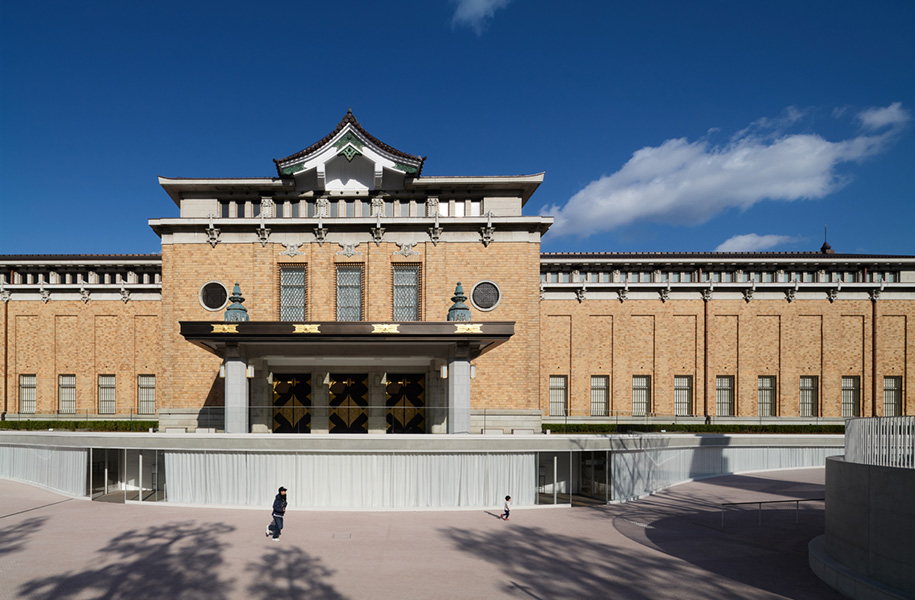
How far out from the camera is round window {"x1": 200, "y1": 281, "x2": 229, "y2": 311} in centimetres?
3017

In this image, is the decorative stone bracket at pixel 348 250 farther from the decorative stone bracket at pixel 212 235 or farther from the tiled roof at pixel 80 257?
the tiled roof at pixel 80 257

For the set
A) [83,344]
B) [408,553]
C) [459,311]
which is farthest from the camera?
[83,344]

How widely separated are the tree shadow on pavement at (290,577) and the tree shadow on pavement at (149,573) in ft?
2.68

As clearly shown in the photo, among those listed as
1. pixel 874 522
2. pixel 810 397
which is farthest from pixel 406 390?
pixel 810 397

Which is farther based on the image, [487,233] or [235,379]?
[487,233]

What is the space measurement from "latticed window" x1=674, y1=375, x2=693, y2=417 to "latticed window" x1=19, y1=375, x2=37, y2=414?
43943 millimetres

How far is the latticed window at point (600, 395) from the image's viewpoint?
3559cm

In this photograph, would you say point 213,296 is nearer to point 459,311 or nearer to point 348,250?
point 348,250

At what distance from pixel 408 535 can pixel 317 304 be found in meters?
16.7

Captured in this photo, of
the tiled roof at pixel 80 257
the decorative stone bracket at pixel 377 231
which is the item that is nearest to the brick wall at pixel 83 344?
the tiled roof at pixel 80 257

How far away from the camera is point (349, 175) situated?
1225 inches

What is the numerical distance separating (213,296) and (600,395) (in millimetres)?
25259

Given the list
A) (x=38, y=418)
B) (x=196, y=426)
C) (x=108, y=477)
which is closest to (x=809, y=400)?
(x=196, y=426)

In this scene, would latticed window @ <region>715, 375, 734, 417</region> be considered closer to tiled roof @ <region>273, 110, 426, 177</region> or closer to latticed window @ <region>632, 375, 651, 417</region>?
latticed window @ <region>632, 375, 651, 417</region>
